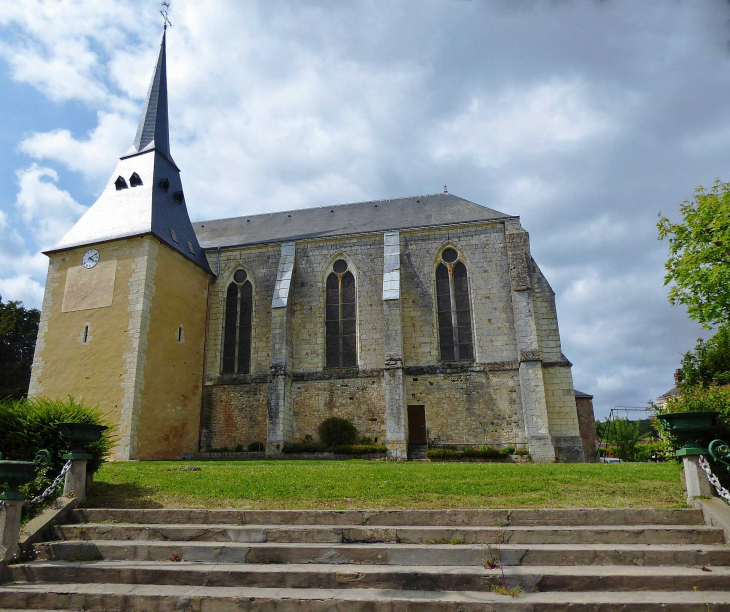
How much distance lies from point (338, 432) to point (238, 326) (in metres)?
5.90

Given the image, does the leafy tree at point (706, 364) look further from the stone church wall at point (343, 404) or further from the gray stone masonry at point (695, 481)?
the gray stone masonry at point (695, 481)

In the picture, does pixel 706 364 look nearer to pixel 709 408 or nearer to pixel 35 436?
pixel 709 408

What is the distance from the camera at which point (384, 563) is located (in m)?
5.15

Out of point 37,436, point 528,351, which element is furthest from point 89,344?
point 528,351

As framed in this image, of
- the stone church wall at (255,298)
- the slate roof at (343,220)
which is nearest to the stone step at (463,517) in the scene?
the stone church wall at (255,298)

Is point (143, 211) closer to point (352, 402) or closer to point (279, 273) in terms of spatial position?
point (279, 273)

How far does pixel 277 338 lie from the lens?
18.4 metres

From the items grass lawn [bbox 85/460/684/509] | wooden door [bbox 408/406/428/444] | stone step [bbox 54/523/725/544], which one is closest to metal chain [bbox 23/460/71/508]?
→ grass lawn [bbox 85/460/684/509]

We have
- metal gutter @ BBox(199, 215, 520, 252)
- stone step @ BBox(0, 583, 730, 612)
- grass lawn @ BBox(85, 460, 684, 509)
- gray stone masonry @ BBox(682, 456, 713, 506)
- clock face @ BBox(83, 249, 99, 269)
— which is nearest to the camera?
stone step @ BBox(0, 583, 730, 612)

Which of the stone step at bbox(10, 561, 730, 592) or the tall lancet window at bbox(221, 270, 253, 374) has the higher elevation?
the tall lancet window at bbox(221, 270, 253, 374)

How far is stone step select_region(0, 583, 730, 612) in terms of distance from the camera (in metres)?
4.12

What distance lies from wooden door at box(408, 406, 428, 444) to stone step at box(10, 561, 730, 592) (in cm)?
1260

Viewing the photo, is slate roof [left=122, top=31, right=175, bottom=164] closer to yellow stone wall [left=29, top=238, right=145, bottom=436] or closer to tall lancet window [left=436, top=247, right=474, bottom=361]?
yellow stone wall [left=29, top=238, right=145, bottom=436]

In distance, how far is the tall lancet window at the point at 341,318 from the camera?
19.0 metres
